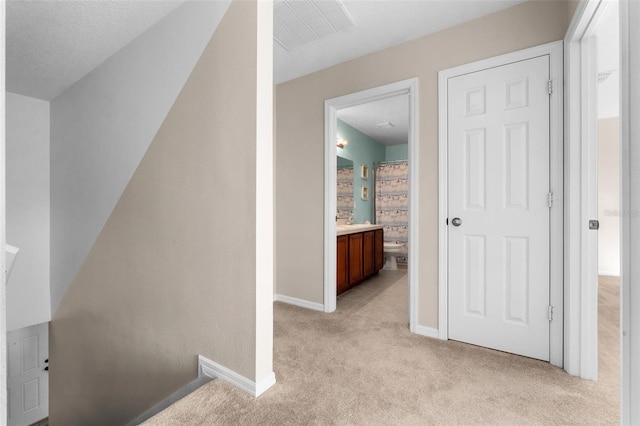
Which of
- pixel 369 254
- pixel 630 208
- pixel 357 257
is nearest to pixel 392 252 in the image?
pixel 369 254

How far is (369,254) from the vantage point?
3971mm

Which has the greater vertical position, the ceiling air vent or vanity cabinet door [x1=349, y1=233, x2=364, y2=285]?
the ceiling air vent

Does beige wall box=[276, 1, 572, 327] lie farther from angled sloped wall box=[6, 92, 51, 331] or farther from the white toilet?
angled sloped wall box=[6, 92, 51, 331]

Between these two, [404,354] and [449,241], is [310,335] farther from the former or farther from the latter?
[449,241]

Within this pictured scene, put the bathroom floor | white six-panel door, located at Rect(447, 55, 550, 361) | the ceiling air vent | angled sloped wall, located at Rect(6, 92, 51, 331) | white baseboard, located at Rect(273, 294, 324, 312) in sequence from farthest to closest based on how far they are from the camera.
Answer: the ceiling air vent < angled sloped wall, located at Rect(6, 92, 51, 331) < the bathroom floor < white baseboard, located at Rect(273, 294, 324, 312) < white six-panel door, located at Rect(447, 55, 550, 361)

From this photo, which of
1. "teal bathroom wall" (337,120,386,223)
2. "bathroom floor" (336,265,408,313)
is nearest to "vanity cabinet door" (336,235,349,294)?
"bathroom floor" (336,265,408,313)

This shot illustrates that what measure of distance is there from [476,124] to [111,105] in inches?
115

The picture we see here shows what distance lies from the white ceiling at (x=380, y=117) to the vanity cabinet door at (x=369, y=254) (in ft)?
5.65

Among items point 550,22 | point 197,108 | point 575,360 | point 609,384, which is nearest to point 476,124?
point 550,22

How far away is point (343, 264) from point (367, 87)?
6.11 feet

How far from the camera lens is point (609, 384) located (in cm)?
154

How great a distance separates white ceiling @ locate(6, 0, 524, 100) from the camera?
189cm

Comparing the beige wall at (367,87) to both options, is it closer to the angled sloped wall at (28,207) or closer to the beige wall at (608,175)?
the beige wall at (608,175)

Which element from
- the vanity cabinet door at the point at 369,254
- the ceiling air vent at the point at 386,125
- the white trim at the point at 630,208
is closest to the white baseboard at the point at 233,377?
the white trim at the point at 630,208
